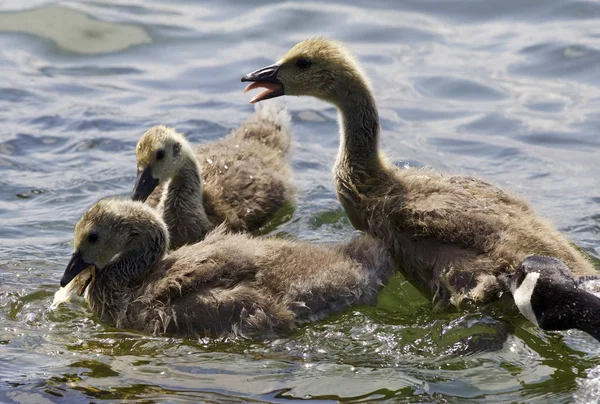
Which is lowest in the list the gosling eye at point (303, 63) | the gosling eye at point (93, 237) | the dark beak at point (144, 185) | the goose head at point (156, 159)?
the gosling eye at point (93, 237)

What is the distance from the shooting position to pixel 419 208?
7320 millimetres

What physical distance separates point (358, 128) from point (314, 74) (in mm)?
610

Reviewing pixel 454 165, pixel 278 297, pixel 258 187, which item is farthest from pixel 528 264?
pixel 454 165

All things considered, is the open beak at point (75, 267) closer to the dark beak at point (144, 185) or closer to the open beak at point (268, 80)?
the dark beak at point (144, 185)

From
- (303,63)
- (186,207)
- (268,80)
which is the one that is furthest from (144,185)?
(303,63)

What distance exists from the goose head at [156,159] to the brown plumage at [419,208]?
34.1 inches

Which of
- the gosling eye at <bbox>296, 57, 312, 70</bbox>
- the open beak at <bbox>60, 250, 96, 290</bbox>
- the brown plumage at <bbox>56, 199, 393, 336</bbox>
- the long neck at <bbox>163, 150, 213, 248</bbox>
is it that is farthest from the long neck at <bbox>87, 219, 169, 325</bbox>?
the gosling eye at <bbox>296, 57, 312, 70</bbox>

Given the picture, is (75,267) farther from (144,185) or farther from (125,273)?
(144,185)

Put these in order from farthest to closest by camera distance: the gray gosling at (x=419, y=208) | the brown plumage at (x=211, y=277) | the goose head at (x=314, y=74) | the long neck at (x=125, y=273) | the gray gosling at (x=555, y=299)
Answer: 1. the goose head at (x=314, y=74)
2. the long neck at (x=125, y=273)
3. the gray gosling at (x=419, y=208)
4. the brown plumage at (x=211, y=277)
5. the gray gosling at (x=555, y=299)

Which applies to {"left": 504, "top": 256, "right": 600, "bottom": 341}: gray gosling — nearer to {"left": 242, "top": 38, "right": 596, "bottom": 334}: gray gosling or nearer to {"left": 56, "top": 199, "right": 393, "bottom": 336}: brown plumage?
{"left": 242, "top": 38, "right": 596, "bottom": 334}: gray gosling

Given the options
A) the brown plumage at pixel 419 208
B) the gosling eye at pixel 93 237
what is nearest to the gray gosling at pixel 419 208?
the brown plumage at pixel 419 208

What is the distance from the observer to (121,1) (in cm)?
1602

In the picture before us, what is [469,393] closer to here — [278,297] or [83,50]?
[278,297]

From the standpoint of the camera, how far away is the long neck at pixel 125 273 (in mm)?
7285
